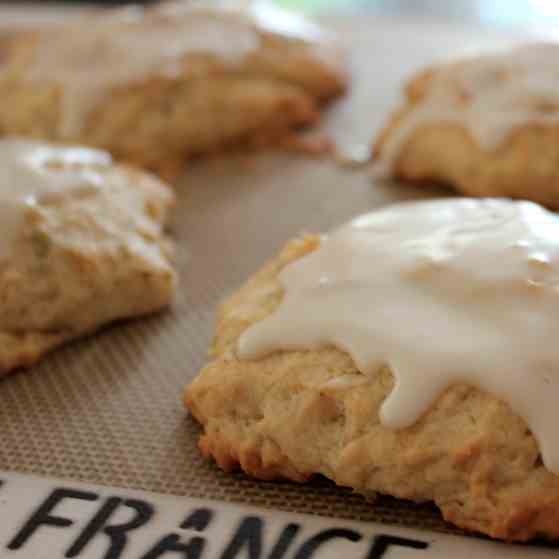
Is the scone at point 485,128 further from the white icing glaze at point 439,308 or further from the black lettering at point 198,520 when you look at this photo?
the black lettering at point 198,520

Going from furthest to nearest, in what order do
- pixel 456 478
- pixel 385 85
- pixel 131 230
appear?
pixel 385 85
pixel 131 230
pixel 456 478

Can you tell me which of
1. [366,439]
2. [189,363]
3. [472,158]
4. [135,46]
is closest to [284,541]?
[366,439]

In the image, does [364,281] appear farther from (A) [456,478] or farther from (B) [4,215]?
(B) [4,215]

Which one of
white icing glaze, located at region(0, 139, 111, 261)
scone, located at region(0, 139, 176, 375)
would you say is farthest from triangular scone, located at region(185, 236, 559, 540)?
white icing glaze, located at region(0, 139, 111, 261)

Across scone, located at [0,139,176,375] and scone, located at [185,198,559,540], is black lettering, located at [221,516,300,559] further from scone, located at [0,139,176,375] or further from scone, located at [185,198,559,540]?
scone, located at [0,139,176,375]

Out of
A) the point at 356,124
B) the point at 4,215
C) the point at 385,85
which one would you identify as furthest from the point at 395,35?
the point at 4,215

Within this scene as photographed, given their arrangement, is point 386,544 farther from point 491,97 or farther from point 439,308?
point 491,97
